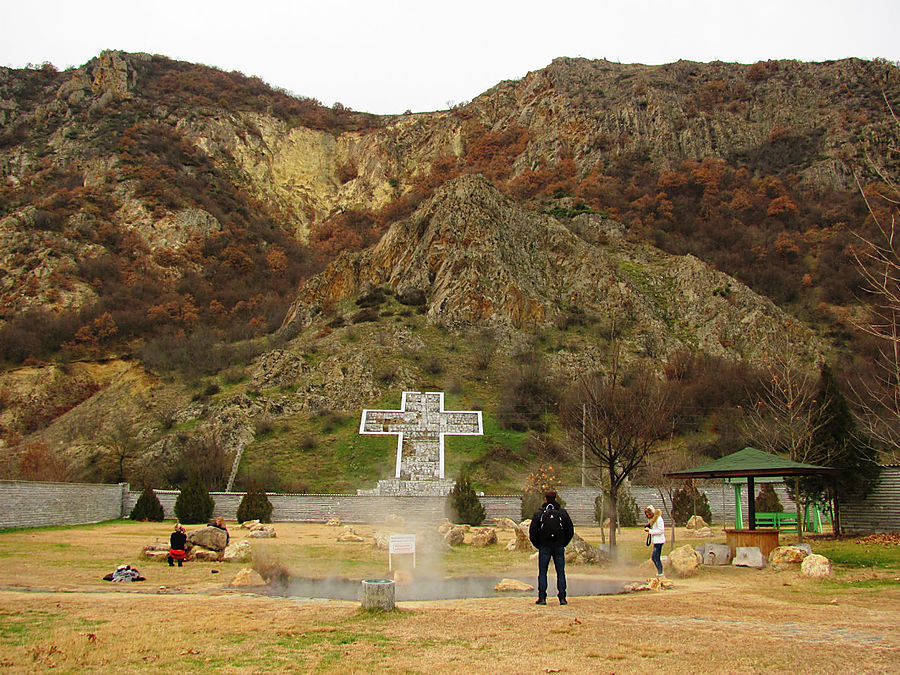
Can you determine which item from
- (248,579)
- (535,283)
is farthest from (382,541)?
(535,283)

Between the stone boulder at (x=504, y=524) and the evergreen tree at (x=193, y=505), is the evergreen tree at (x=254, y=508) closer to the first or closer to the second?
the evergreen tree at (x=193, y=505)

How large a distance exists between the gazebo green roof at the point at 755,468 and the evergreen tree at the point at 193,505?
2008 cm

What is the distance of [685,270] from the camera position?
58750 millimetres

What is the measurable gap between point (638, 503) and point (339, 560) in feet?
61.3

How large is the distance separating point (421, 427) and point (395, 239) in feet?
83.5

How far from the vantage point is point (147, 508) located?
1126 inches

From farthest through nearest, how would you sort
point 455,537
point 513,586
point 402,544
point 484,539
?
1. point 455,537
2. point 484,539
3. point 402,544
4. point 513,586

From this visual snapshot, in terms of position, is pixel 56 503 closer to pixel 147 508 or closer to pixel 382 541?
pixel 147 508

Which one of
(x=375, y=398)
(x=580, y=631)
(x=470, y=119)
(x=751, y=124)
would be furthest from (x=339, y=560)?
(x=470, y=119)

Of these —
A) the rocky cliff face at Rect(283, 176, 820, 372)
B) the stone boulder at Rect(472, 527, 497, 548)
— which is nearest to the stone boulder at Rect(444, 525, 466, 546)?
the stone boulder at Rect(472, 527, 497, 548)

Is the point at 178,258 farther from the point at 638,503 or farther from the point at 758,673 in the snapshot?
the point at 758,673

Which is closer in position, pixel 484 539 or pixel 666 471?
pixel 484 539

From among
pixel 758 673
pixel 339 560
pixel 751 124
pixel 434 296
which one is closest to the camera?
pixel 758 673


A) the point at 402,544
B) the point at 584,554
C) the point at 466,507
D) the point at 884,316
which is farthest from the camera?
the point at 466,507
